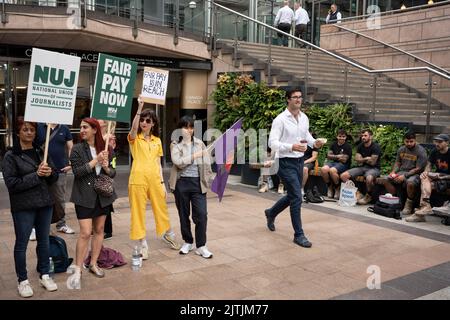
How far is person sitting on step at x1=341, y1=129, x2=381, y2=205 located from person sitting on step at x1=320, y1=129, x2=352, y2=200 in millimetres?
221

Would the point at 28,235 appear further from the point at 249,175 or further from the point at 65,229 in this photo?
the point at 249,175

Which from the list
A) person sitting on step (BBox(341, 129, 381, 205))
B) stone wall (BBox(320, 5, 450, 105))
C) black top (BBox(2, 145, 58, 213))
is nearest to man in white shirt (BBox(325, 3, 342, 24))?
stone wall (BBox(320, 5, 450, 105))

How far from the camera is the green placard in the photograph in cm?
465

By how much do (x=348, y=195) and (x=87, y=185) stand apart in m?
5.95

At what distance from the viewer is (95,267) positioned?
4.97m

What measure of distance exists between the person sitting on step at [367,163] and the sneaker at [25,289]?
6687mm

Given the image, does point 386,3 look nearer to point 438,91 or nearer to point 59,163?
point 438,91

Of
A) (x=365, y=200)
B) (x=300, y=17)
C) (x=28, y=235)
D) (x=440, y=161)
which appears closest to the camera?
(x=28, y=235)

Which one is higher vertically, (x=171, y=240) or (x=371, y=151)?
(x=371, y=151)

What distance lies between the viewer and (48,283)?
14.9 feet

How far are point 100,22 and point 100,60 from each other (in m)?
7.08

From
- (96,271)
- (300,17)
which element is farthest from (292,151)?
(300,17)

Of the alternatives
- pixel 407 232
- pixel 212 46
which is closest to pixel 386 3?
pixel 212 46
